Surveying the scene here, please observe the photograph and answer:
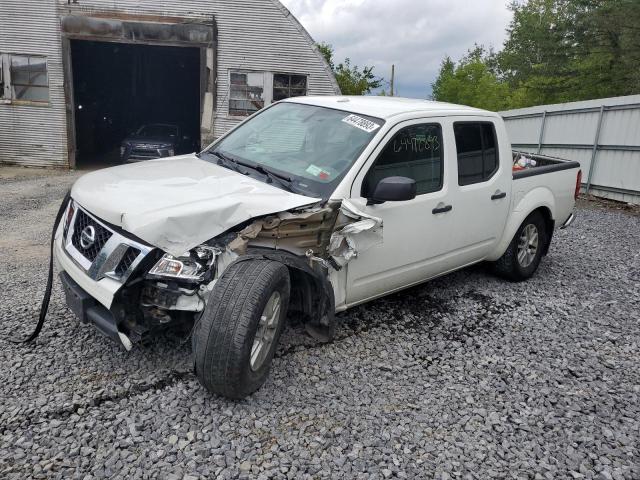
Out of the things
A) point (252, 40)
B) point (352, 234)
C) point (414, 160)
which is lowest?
point (352, 234)

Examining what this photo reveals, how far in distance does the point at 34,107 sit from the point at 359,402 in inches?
611

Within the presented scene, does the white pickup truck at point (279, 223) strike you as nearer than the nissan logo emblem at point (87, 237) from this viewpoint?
Yes

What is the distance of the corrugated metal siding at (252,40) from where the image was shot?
14828mm

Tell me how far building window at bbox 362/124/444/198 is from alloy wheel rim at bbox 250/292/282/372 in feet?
3.53

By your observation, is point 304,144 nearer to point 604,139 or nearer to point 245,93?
point 604,139

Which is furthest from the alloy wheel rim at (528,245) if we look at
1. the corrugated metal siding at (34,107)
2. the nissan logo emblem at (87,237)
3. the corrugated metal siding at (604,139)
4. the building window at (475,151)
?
the corrugated metal siding at (34,107)

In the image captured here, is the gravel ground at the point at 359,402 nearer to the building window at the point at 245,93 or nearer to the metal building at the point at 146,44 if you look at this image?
the building window at the point at 245,93

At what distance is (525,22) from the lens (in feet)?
111

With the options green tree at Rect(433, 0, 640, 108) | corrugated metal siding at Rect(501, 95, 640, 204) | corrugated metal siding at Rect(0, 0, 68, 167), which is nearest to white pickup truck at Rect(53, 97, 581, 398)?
corrugated metal siding at Rect(501, 95, 640, 204)

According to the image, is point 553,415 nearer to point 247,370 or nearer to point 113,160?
point 247,370

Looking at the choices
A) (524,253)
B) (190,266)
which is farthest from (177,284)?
(524,253)

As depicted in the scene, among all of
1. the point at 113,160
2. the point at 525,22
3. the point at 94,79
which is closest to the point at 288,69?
the point at 113,160

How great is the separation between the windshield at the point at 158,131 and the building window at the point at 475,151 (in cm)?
1339

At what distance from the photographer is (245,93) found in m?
15.6
